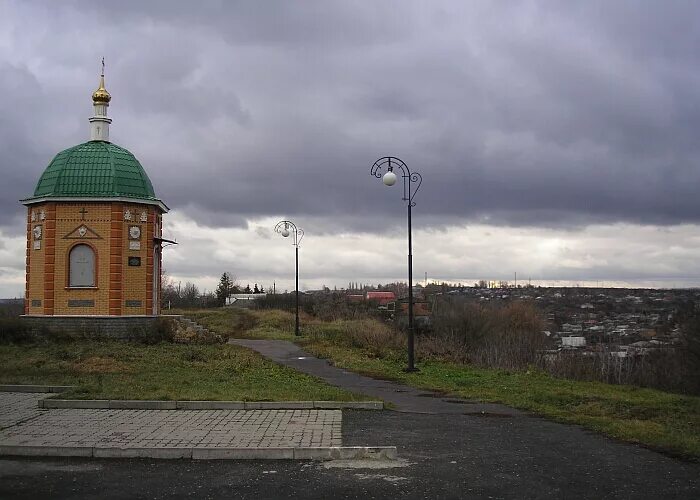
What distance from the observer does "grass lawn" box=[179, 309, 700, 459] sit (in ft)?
32.5

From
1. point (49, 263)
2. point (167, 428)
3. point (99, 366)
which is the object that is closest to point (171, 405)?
point (167, 428)

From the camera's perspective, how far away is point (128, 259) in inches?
1033

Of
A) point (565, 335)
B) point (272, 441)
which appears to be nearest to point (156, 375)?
point (272, 441)

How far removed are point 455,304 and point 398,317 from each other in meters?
3.16

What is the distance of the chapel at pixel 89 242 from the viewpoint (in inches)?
1014

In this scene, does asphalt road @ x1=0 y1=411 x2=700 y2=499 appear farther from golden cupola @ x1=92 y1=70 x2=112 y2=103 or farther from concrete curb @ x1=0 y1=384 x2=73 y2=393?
golden cupola @ x1=92 y1=70 x2=112 y2=103

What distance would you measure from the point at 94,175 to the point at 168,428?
19093mm

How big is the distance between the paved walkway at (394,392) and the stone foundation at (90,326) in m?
5.99

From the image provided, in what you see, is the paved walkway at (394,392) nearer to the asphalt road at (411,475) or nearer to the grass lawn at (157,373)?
the grass lawn at (157,373)

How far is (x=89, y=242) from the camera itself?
84.9 feet

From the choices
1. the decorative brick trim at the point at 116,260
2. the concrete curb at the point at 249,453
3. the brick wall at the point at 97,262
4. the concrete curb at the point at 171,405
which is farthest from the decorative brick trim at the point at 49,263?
the concrete curb at the point at 249,453

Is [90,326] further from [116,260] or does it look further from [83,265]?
[116,260]

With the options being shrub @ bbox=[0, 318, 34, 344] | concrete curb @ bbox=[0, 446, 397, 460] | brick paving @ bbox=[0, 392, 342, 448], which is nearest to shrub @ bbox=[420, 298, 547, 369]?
brick paving @ bbox=[0, 392, 342, 448]

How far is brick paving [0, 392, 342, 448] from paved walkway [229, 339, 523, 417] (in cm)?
218
